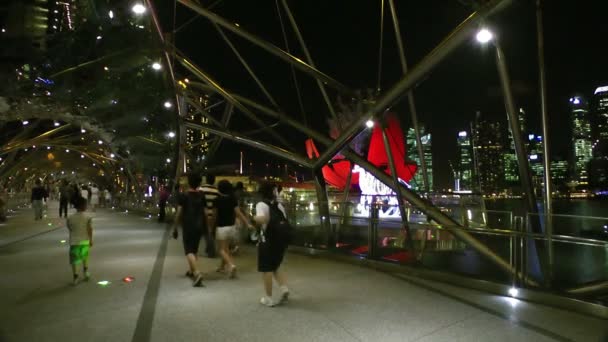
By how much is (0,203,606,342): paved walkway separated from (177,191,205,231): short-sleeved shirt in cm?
91

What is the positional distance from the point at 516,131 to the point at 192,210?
5406mm

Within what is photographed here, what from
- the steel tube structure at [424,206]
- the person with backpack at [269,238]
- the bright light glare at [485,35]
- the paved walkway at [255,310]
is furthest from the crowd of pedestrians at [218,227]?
the bright light glare at [485,35]

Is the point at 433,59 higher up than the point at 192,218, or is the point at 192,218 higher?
the point at 433,59

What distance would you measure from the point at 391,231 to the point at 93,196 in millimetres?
28150

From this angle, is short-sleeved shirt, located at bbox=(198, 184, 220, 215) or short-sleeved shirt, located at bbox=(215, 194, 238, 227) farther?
short-sleeved shirt, located at bbox=(198, 184, 220, 215)

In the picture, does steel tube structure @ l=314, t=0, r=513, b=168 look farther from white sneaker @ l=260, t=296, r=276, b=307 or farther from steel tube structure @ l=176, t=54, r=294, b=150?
white sneaker @ l=260, t=296, r=276, b=307

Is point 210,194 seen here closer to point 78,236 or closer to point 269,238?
point 78,236

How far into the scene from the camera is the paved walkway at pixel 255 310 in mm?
4707

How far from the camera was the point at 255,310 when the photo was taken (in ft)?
18.2

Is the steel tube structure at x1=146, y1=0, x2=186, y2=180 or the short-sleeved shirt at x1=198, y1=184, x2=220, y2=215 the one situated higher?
the steel tube structure at x1=146, y1=0, x2=186, y2=180

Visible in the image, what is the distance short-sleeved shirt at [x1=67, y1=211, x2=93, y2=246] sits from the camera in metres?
6.95

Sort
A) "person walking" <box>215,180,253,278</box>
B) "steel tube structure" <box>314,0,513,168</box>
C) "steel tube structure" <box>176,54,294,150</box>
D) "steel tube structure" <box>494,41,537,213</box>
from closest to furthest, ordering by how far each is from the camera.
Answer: "steel tube structure" <box>314,0,513,168</box> < "steel tube structure" <box>494,41,537,213</box> < "person walking" <box>215,180,253,278</box> < "steel tube structure" <box>176,54,294,150</box>

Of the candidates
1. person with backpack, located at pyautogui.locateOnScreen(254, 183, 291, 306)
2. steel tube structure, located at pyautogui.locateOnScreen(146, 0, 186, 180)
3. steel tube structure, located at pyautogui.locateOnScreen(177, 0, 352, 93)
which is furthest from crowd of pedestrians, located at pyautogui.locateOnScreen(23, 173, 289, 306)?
steel tube structure, located at pyautogui.locateOnScreen(146, 0, 186, 180)

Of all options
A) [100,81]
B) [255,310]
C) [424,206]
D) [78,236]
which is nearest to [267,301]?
[255,310]
